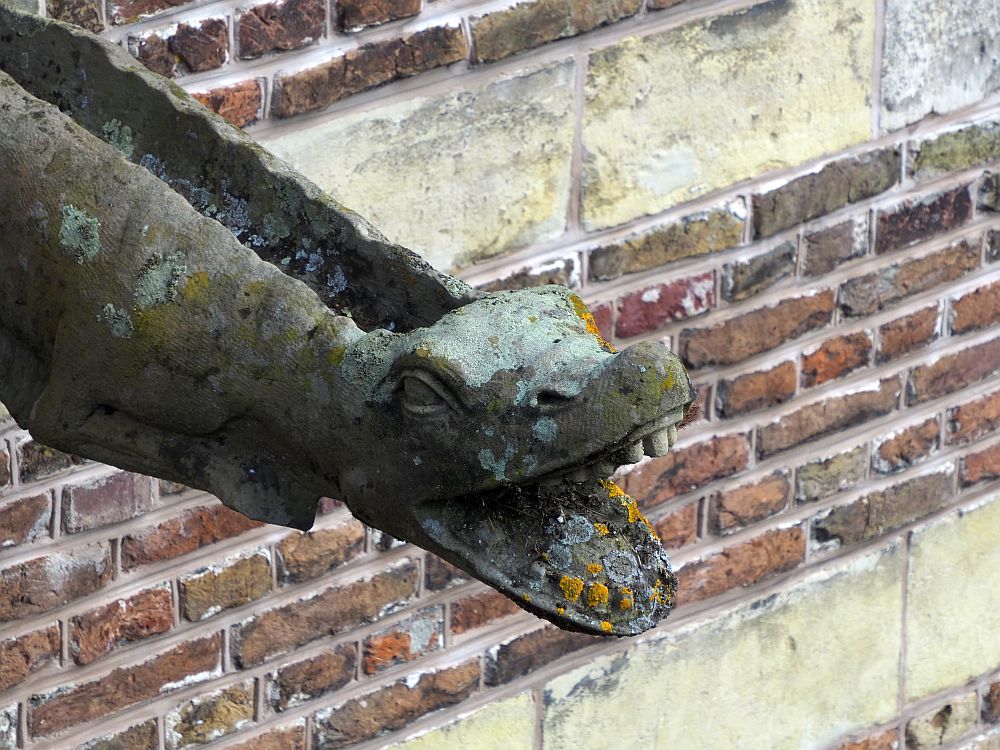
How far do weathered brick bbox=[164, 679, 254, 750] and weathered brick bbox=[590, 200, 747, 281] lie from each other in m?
0.58

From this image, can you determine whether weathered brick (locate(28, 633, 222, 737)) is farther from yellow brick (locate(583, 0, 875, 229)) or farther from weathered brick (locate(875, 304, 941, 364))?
weathered brick (locate(875, 304, 941, 364))

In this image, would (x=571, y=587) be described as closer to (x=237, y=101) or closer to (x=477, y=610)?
(x=237, y=101)

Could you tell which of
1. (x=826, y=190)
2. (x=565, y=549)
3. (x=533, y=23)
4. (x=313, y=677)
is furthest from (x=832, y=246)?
(x=565, y=549)

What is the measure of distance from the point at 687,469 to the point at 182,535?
2.10 feet

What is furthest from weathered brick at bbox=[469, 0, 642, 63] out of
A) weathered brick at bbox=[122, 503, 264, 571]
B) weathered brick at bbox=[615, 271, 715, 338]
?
weathered brick at bbox=[122, 503, 264, 571]

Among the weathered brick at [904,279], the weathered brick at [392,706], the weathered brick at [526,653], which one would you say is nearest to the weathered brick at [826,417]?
the weathered brick at [904,279]

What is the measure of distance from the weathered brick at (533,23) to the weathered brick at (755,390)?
0.48 m

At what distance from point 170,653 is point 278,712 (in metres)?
0.16

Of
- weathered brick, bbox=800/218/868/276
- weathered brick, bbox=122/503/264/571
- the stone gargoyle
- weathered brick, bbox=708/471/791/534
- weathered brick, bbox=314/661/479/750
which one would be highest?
weathered brick, bbox=800/218/868/276

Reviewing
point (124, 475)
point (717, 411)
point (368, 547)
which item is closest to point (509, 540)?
point (124, 475)

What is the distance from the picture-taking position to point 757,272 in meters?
1.98

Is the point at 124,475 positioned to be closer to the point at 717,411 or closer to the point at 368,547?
the point at 368,547

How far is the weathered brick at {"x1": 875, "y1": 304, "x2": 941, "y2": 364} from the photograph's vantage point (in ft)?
7.03

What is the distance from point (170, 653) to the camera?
5.53ft
